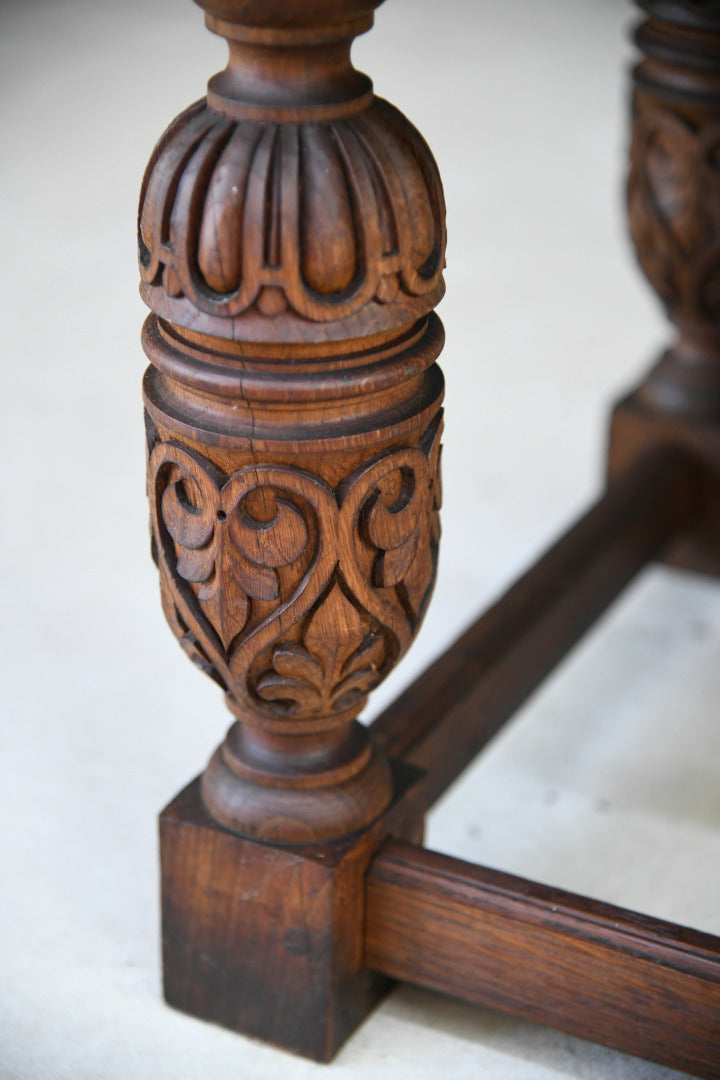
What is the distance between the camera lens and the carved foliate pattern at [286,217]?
636 millimetres

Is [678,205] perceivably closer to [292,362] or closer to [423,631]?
[423,631]

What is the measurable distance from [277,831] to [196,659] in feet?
0.31

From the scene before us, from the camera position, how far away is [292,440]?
66 centimetres

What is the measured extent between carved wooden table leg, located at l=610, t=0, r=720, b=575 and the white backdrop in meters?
0.12

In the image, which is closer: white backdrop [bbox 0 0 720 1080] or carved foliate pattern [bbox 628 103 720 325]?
white backdrop [bbox 0 0 720 1080]

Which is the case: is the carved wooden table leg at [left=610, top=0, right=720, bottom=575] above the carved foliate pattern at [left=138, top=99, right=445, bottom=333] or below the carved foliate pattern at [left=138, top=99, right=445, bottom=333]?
below

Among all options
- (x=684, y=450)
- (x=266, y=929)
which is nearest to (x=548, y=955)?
(x=266, y=929)

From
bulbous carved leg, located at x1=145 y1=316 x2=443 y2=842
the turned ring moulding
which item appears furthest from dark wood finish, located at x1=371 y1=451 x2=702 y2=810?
the turned ring moulding

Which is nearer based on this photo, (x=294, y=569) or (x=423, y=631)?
(x=294, y=569)

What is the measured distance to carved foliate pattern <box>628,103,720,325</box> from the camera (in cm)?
113

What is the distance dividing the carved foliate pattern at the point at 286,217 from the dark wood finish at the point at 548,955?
0.96 feet

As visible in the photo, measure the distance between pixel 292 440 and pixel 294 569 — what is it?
0.20 ft

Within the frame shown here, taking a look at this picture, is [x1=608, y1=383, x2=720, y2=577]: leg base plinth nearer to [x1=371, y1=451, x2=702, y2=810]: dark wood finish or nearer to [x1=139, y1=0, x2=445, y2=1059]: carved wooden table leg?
[x1=371, y1=451, x2=702, y2=810]: dark wood finish

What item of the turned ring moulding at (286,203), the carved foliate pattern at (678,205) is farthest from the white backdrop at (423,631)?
the turned ring moulding at (286,203)
